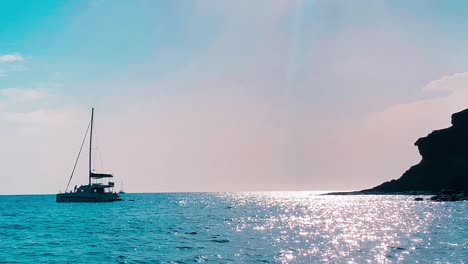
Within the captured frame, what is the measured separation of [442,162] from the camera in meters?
173

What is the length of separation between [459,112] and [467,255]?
494 ft

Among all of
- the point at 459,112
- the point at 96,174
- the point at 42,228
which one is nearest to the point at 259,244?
the point at 42,228

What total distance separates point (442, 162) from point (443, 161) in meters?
0.67

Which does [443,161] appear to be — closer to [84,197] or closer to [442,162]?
[442,162]

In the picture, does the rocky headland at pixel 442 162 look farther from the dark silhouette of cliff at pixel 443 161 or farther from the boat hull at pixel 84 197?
the boat hull at pixel 84 197

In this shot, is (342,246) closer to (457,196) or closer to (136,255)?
(136,255)

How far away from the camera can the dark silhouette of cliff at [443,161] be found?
161500 mm

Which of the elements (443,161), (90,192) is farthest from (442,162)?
(90,192)

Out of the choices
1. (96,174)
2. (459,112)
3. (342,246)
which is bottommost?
(342,246)

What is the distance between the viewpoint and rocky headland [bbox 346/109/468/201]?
6353 inches

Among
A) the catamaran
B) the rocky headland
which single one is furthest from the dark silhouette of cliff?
the catamaran

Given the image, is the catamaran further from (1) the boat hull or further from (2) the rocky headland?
(2) the rocky headland

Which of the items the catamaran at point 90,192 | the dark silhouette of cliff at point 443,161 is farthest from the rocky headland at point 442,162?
the catamaran at point 90,192

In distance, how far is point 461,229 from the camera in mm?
48281
